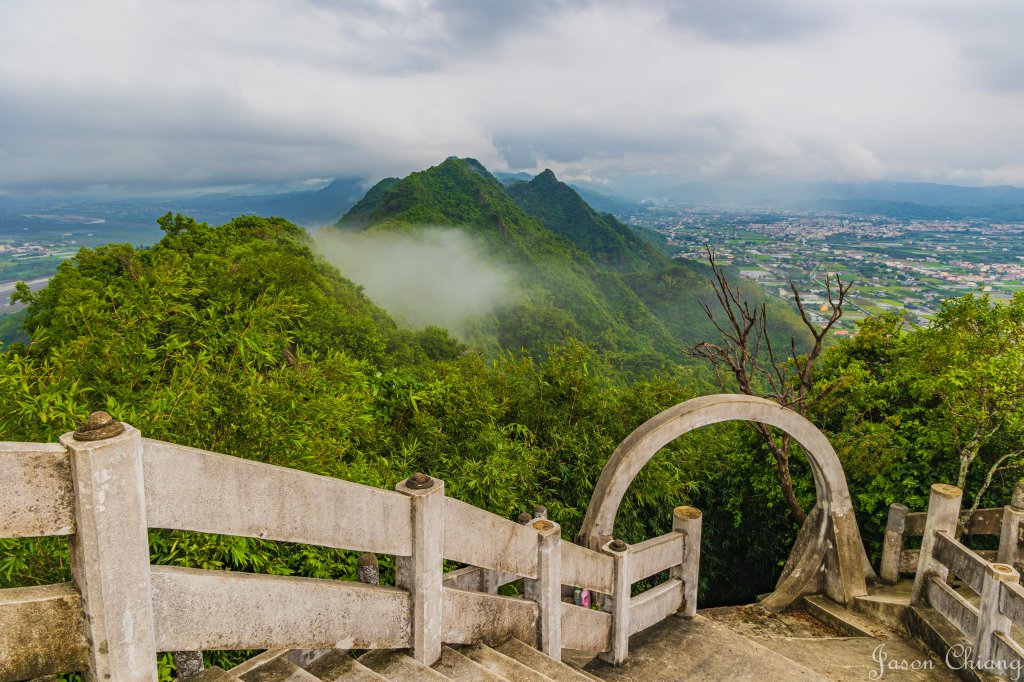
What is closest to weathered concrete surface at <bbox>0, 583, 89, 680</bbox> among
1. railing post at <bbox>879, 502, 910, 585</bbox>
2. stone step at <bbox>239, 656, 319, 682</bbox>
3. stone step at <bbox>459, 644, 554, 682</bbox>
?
stone step at <bbox>239, 656, 319, 682</bbox>

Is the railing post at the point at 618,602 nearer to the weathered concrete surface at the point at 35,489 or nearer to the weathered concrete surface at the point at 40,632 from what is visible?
the weathered concrete surface at the point at 40,632

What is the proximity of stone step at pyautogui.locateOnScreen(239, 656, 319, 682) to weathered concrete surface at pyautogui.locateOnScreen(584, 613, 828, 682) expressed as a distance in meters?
2.81

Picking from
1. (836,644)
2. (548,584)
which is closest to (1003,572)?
(836,644)

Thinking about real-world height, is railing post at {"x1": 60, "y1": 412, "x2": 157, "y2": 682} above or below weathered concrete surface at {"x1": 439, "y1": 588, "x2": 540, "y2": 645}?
above

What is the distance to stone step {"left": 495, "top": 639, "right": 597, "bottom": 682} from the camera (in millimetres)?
3656

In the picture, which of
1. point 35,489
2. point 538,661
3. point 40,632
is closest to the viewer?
point 35,489

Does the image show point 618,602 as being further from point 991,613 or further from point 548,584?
point 991,613

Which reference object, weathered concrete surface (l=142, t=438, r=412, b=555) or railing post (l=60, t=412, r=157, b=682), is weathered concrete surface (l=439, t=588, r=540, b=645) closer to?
weathered concrete surface (l=142, t=438, r=412, b=555)

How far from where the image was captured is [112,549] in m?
1.97

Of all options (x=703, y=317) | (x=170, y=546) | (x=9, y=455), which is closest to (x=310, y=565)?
(x=170, y=546)

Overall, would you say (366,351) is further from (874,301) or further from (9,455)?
(874,301)

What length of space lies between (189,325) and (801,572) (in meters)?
7.86

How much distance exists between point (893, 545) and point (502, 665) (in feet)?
18.4

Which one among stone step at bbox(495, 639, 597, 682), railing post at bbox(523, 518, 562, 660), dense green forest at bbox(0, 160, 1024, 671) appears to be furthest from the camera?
dense green forest at bbox(0, 160, 1024, 671)
